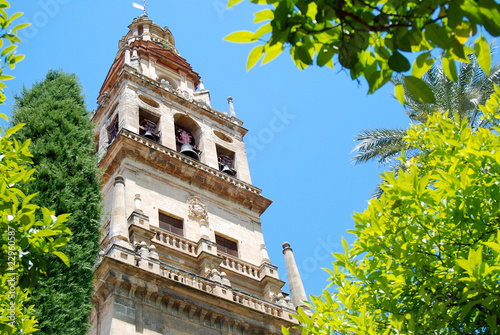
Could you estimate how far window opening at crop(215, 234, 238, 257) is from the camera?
25.4m

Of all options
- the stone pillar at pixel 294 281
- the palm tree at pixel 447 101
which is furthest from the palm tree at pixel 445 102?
the stone pillar at pixel 294 281

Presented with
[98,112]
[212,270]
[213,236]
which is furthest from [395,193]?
[98,112]

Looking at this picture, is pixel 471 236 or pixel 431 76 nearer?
pixel 471 236

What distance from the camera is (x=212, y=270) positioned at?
72.3 feet

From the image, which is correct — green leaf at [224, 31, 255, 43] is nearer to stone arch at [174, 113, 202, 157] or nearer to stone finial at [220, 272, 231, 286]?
stone finial at [220, 272, 231, 286]

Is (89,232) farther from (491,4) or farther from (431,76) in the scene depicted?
(431,76)

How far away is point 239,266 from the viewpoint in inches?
960

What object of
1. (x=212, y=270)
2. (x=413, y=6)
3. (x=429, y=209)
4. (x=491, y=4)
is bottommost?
(x=491, y=4)

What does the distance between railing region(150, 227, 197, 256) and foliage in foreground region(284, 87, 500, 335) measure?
40.6 feet

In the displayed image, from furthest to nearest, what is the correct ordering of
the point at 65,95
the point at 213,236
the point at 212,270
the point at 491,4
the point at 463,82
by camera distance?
the point at 213,236 → the point at 212,270 → the point at 463,82 → the point at 65,95 → the point at 491,4

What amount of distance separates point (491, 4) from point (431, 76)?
17.7 metres

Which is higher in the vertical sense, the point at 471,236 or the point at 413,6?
the point at 471,236

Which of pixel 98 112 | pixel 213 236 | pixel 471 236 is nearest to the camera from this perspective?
pixel 471 236

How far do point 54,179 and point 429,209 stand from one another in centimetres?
783
